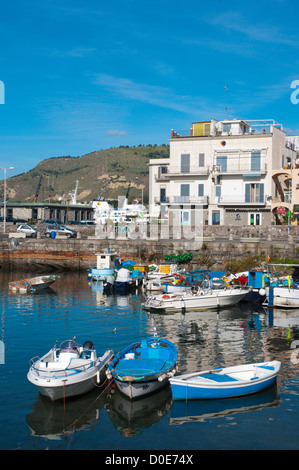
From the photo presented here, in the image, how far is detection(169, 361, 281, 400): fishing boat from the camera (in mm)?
15516

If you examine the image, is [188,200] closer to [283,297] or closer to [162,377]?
[283,297]

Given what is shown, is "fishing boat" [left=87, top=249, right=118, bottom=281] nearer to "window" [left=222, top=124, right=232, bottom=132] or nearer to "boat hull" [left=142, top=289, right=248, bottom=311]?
"boat hull" [left=142, top=289, right=248, bottom=311]

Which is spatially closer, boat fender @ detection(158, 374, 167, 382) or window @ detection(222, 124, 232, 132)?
boat fender @ detection(158, 374, 167, 382)

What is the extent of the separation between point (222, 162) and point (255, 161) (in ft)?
13.6

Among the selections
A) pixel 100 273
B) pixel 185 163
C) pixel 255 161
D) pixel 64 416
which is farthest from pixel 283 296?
pixel 185 163

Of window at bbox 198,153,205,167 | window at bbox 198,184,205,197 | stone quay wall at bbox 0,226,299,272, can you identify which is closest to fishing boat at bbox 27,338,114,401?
stone quay wall at bbox 0,226,299,272

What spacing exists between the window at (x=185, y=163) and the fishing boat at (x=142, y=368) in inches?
1787

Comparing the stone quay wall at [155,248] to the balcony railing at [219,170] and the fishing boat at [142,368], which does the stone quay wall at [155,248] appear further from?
the fishing boat at [142,368]

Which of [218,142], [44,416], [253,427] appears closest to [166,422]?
[253,427]

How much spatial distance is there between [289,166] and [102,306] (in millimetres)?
38681

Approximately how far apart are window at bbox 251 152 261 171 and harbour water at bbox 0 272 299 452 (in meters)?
33.0

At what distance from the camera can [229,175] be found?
201ft
